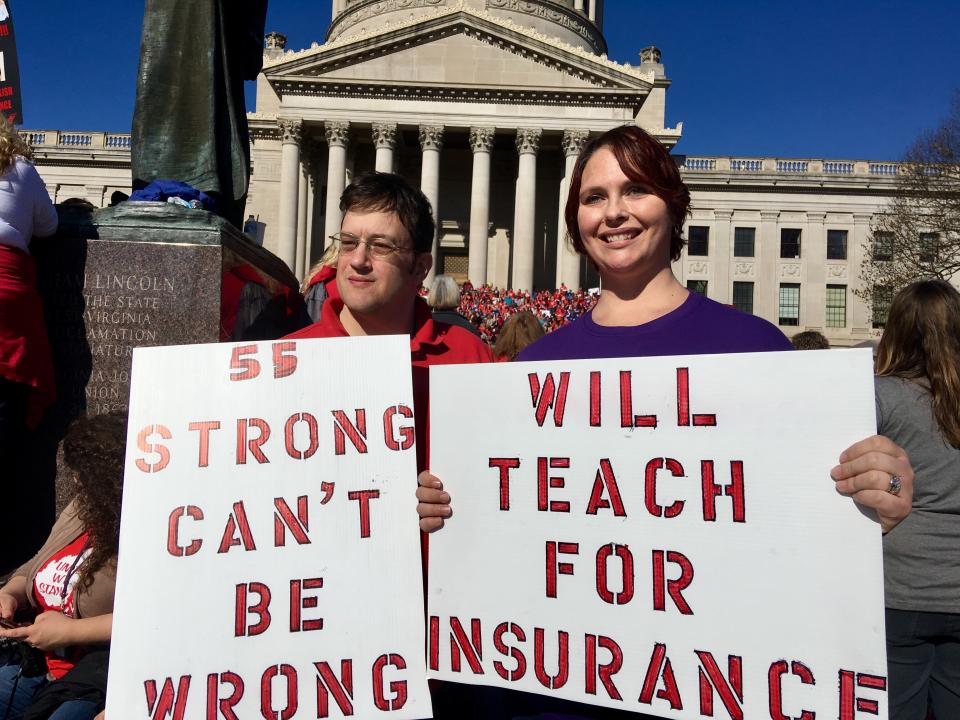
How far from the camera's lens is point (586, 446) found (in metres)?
2.13

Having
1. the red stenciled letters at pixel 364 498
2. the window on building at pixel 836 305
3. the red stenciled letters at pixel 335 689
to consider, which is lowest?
the red stenciled letters at pixel 335 689

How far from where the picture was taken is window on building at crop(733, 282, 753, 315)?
167 feet

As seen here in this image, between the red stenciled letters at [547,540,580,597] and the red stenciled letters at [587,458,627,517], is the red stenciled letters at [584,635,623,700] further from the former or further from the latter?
the red stenciled letters at [587,458,627,517]

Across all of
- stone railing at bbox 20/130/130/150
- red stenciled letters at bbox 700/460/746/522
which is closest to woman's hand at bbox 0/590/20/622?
red stenciled letters at bbox 700/460/746/522

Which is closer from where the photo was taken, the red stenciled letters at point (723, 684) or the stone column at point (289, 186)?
the red stenciled letters at point (723, 684)

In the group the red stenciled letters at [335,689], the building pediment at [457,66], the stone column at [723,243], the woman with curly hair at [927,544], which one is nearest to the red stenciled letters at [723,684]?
the red stenciled letters at [335,689]

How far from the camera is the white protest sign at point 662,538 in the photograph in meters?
1.80

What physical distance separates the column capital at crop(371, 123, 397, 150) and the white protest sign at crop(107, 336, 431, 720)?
3902 centimetres

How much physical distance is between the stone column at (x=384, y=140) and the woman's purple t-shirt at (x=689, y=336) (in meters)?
38.6

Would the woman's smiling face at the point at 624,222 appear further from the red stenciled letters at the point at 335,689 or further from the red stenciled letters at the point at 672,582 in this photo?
the red stenciled letters at the point at 335,689

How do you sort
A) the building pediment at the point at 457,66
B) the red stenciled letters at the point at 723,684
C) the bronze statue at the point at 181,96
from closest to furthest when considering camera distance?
the red stenciled letters at the point at 723,684 < the bronze statue at the point at 181,96 < the building pediment at the point at 457,66

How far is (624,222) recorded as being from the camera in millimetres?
2271

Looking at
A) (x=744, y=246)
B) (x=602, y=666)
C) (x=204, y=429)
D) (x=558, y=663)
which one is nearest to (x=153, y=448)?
(x=204, y=429)

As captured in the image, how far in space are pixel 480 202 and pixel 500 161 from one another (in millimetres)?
6793
